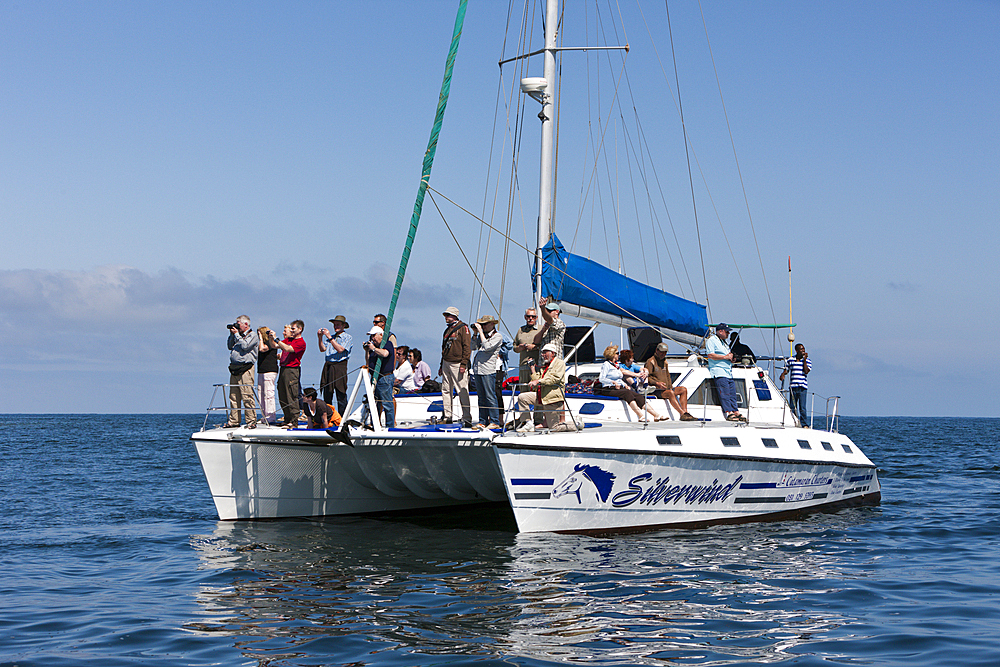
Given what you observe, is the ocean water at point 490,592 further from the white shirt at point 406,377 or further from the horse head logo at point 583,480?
the white shirt at point 406,377

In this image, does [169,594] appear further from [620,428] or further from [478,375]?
[620,428]

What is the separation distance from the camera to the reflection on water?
684cm

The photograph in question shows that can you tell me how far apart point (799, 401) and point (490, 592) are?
28.0 ft

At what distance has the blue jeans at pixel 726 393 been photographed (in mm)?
13406

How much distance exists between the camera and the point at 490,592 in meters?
8.55

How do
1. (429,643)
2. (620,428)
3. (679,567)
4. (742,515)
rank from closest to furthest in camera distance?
(429,643) < (679,567) < (620,428) < (742,515)

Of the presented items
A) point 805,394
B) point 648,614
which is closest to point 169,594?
point 648,614

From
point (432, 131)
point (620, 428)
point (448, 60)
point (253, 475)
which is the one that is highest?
point (448, 60)

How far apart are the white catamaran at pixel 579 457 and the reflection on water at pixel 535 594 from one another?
467mm

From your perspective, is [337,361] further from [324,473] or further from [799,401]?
[799,401]

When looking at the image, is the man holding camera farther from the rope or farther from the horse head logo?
the horse head logo

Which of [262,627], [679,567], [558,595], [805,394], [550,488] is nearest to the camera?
[262,627]

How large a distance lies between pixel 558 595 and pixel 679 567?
181 centimetres

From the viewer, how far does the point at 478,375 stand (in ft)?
37.6
